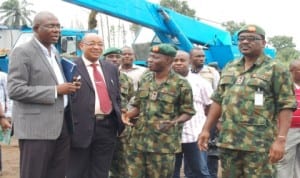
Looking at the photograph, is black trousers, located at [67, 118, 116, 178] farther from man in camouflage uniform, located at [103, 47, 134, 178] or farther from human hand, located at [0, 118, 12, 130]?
human hand, located at [0, 118, 12, 130]

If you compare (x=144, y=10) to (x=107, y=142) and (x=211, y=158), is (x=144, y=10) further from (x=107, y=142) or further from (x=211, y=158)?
(x=107, y=142)

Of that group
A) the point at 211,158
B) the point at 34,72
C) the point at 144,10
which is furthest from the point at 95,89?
the point at 144,10

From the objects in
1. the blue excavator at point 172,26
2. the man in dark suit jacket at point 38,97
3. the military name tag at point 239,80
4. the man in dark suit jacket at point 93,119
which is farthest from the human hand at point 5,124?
the blue excavator at point 172,26

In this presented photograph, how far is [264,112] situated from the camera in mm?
3721

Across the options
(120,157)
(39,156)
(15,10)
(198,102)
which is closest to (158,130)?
(120,157)

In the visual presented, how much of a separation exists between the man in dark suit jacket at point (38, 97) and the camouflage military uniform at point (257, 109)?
1.28 metres

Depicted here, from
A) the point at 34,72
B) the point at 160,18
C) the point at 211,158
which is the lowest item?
the point at 211,158

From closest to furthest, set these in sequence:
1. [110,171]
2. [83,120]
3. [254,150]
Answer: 1. [254,150]
2. [83,120]
3. [110,171]

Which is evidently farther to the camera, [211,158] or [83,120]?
[211,158]

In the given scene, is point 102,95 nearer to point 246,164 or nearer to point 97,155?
point 97,155

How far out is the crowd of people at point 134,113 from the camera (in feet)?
12.2

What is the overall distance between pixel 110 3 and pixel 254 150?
400 centimetres

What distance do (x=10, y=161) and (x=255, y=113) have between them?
5.13 metres

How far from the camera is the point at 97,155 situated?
4.73m
